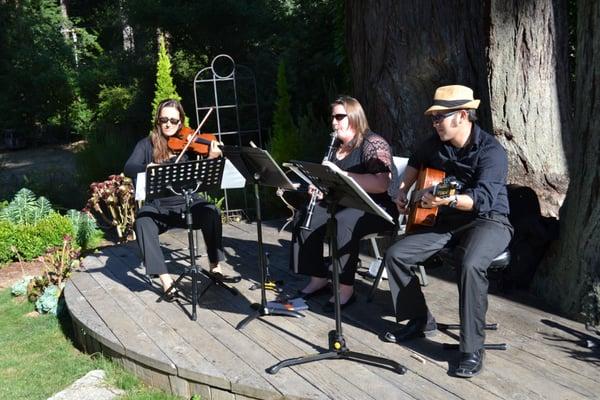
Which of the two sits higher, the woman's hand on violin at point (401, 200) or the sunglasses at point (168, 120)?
the sunglasses at point (168, 120)

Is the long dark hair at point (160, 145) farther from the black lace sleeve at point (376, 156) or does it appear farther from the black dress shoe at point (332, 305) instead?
the black dress shoe at point (332, 305)

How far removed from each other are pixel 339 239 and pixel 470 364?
123cm

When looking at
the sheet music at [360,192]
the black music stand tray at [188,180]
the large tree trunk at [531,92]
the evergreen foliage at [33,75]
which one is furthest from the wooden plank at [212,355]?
the evergreen foliage at [33,75]

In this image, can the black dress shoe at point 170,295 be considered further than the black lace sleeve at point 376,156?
Yes

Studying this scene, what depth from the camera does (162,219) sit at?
5.04 metres

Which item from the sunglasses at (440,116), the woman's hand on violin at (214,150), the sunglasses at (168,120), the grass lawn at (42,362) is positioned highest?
the sunglasses at (168,120)

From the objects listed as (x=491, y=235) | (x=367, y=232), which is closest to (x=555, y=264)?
(x=491, y=235)

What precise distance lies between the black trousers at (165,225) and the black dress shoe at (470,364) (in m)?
2.22

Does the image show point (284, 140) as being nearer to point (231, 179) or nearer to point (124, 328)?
point (231, 179)

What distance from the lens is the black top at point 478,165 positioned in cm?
369

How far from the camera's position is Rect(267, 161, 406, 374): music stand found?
11.0 ft

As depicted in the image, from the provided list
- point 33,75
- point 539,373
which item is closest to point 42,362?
point 539,373

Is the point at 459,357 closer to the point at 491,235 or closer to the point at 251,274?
the point at 491,235

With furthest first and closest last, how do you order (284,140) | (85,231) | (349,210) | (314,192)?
(284,140), (85,231), (314,192), (349,210)
